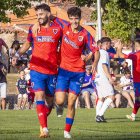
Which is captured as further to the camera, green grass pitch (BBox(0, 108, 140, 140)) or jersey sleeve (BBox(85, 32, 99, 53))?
jersey sleeve (BBox(85, 32, 99, 53))

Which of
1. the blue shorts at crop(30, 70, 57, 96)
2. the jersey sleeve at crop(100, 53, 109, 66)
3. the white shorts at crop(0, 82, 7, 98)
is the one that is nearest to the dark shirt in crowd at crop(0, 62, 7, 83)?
the white shorts at crop(0, 82, 7, 98)

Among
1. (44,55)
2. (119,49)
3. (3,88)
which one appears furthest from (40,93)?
(3,88)

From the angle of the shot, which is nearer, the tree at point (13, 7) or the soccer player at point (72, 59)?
the soccer player at point (72, 59)

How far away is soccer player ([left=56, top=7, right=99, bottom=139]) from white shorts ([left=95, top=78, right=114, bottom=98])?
6064 millimetres

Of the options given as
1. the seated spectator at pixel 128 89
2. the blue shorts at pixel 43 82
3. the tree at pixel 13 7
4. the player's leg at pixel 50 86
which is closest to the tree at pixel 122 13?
the tree at pixel 13 7

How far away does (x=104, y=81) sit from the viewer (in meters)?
23.2

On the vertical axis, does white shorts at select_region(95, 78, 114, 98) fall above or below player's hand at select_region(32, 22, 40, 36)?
below

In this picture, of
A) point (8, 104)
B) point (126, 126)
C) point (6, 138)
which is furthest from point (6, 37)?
point (6, 138)

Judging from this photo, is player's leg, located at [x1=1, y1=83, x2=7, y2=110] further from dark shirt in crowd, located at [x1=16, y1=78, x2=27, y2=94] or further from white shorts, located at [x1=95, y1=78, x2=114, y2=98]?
white shorts, located at [x1=95, y1=78, x2=114, y2=98]

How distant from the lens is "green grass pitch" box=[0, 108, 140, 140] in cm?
1606

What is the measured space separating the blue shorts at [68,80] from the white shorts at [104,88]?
6416 millimetres

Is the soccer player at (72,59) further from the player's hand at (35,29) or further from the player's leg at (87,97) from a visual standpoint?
the player's leg at (87,97)

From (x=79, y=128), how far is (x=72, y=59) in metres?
2.62

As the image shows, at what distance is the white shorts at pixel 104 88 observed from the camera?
2303 centimetres
